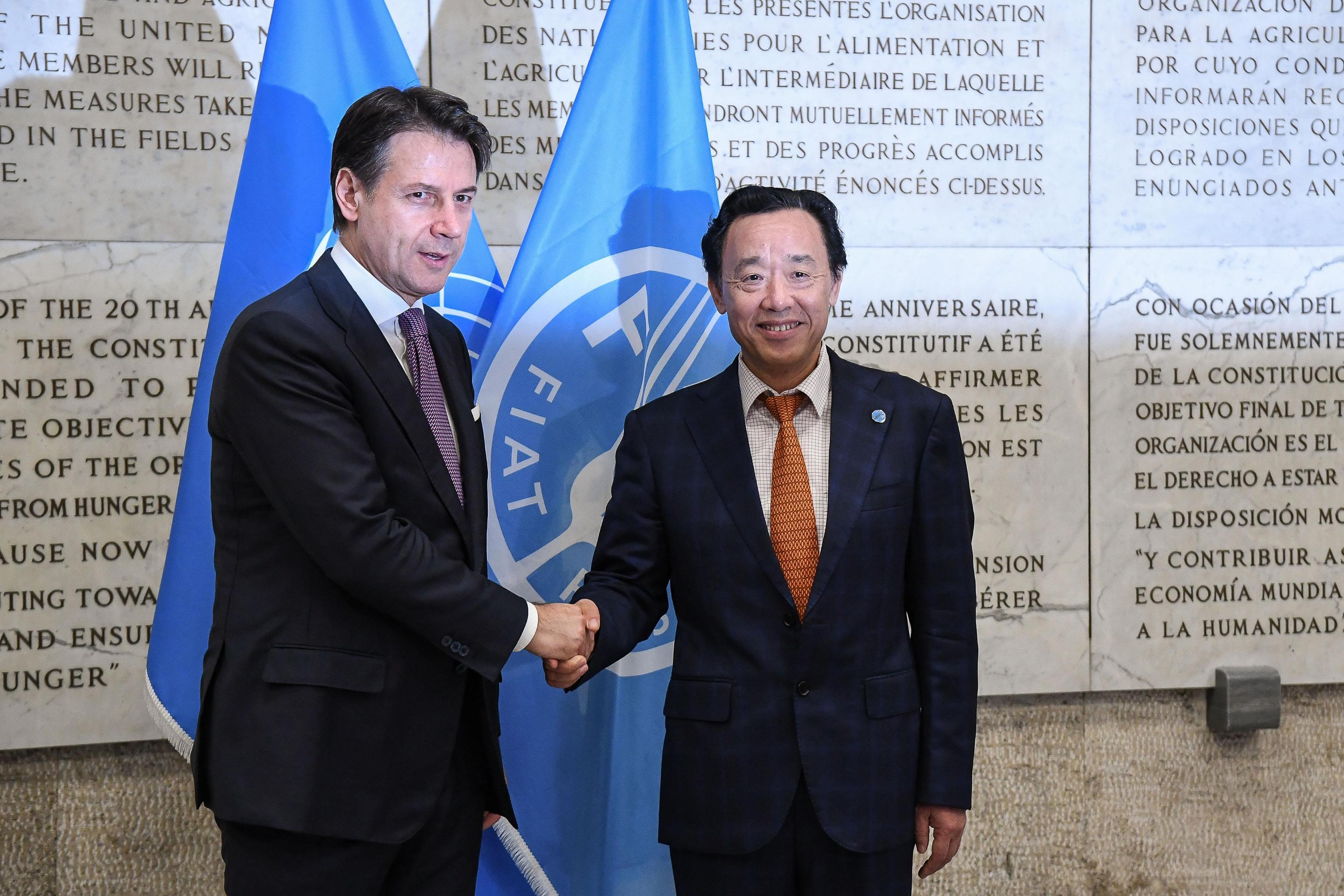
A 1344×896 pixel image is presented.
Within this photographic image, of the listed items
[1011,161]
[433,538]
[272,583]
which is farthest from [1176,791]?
[272,583]

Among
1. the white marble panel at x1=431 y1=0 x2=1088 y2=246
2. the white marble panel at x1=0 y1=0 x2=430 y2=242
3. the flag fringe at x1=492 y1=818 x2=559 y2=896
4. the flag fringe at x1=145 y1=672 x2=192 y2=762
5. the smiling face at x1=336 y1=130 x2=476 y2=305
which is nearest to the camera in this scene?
the smiling face at x1=336 y1=130 x2=476 y2=305

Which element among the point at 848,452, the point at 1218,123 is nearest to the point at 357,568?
the point at 848,452

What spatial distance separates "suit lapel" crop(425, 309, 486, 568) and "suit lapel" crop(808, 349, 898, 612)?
1.87ft

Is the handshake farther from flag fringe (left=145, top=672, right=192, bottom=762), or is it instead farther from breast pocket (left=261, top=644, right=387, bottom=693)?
flag fringe (left=145, top=672, right=192, bottom=762)

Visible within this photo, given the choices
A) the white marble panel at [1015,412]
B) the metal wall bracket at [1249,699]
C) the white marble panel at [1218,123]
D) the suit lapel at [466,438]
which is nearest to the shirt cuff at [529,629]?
the suit lapel at [466,438]

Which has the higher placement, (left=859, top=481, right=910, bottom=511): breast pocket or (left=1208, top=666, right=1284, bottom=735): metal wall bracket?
(left=859, top=481, right=910, bottom=511): breast pocket

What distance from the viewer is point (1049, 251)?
302 centimetres

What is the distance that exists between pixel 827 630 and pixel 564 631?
45 cm

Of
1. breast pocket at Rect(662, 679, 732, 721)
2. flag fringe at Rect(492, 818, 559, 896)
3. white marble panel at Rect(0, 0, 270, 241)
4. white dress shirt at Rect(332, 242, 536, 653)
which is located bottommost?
flag fringe at Rect(492, 818, 559, 896)

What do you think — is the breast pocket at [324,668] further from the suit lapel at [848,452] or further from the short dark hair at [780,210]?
the short dark hair at [780,210]

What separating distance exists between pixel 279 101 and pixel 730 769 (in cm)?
163

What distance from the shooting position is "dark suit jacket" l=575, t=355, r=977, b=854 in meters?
1.75

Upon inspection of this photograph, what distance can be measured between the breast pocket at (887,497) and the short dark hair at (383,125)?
924 mm

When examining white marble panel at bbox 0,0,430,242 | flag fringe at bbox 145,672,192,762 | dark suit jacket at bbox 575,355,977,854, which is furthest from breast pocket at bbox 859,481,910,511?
white marble panel at bbox 0,0,430,242
